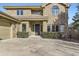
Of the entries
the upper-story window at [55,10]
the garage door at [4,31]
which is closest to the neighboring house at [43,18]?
the upper-story window at [55,10]

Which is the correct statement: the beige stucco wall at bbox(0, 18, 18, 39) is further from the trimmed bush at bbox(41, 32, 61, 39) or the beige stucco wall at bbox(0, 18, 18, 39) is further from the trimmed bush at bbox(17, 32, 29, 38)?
the trimmed bush at bbox(41, 32, 61, 39)

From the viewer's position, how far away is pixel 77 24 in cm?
2412

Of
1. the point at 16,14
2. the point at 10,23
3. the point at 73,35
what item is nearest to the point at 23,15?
the point at 16,14

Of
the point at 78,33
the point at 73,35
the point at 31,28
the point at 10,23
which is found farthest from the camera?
the point at 31,28

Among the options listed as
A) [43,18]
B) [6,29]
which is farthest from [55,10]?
[6,29]

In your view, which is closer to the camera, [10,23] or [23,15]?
[10,23]

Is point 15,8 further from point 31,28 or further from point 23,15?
point 31,28

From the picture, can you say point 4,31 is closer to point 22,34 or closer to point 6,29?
point 6,29

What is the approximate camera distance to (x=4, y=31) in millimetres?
21547

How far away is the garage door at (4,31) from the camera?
68.9 feet

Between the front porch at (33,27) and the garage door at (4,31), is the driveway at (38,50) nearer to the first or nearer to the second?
the garage door at (4,31)

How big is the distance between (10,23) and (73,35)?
10.1 metres

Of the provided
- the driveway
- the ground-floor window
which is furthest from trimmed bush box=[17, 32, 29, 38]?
the driveway

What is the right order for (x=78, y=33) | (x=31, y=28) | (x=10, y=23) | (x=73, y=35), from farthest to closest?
(x=31, y=28), (x=73, y=35), (x=78, y=33), (x=10, y=23)
